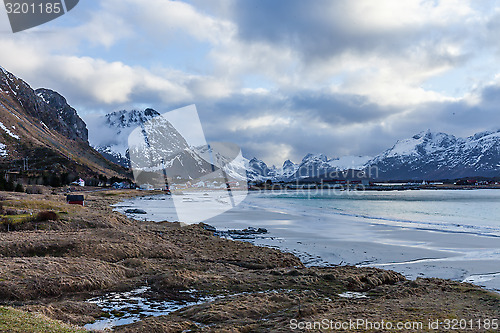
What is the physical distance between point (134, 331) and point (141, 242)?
17261 mm

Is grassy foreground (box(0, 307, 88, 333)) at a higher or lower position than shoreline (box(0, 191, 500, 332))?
higher

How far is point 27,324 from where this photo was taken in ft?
35.9

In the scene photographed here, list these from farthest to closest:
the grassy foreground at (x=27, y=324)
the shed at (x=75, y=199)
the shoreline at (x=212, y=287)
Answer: the shed at (x=75, y=199) → the shoreline at (x=212, y=287) → the grassy foreground at (x=27, y=324)

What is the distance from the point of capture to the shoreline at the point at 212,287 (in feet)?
45.2

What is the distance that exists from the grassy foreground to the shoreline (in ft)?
4.74

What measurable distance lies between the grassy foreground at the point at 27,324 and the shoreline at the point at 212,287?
4.74ft

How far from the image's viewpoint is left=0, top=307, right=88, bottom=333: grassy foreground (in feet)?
34.5

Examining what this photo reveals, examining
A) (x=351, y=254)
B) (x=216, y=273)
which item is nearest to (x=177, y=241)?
(x=216, y=273)

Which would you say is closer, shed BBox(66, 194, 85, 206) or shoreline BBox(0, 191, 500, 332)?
shoreline BBox(0, 191, 500, 332)

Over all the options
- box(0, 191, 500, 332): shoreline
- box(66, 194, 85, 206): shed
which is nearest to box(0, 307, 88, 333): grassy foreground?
box(0, 191, 500, 332): shoreline

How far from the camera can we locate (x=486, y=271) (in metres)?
24.0

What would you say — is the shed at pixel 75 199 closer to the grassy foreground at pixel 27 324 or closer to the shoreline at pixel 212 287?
the shoreline at pixel 212 287

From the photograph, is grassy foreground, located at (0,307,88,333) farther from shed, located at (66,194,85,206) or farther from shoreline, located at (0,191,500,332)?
shed, located at (66,194,85,206)

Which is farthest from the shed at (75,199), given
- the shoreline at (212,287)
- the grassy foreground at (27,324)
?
the grassy foreground at (27,324)
